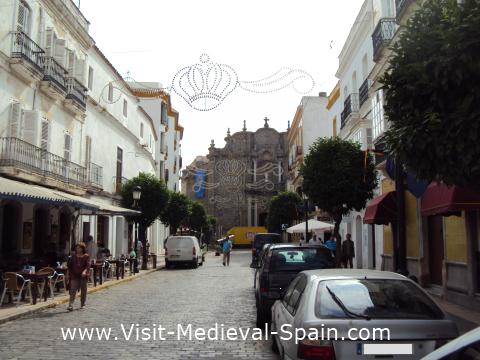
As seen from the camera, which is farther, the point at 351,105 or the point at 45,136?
the point at 351,105

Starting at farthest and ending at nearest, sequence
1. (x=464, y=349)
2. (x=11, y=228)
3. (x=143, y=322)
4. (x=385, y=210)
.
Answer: (x=11, y=228) → (x=385, y=210) → (x=143, y=322) → (x=464, y=349)

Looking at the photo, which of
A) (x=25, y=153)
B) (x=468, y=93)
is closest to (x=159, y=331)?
(x=468, y=93)

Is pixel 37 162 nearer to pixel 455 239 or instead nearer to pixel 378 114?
pixel 378 114

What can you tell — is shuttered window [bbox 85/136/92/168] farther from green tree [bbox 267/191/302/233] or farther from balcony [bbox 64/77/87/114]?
green tree [bbox 267/191/302/233]

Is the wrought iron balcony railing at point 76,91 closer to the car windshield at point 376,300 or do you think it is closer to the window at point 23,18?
A: the window at point 23,18

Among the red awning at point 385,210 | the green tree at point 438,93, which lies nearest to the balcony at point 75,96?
the red awning at point 385,210


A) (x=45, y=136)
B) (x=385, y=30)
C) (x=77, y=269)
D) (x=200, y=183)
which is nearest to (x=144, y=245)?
(x=45, y=136)

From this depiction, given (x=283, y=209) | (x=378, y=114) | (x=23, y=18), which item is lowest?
(x=283, y=209)

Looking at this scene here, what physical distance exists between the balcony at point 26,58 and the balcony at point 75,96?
275cm

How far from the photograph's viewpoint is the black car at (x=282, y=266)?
9883 mm

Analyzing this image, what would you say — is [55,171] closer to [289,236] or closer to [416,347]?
[416,347]

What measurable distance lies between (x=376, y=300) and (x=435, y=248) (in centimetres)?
1090

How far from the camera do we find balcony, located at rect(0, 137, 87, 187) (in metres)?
16.5

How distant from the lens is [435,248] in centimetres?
1532
